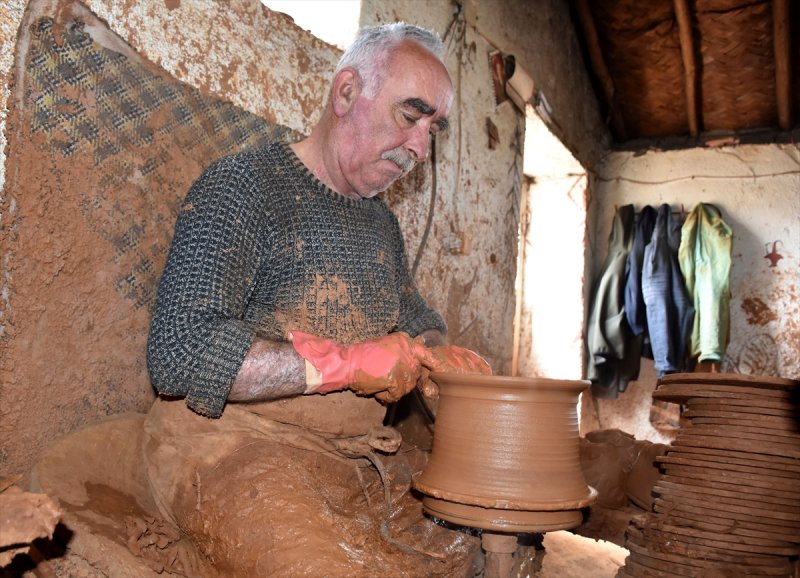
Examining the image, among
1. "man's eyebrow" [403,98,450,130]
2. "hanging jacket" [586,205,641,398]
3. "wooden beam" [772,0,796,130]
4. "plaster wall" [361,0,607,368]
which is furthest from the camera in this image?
"hanging jacket" [586,205,641,398]

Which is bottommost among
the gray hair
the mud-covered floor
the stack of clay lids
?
the mud-covered floor

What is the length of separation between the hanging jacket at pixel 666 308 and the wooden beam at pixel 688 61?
4.45 ft

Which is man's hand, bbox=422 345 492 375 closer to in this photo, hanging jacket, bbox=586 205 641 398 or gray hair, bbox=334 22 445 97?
gray hair, bbox=334 22 445 97

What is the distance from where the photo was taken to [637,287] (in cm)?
557

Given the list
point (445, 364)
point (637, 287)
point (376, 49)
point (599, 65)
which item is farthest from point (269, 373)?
point (599, 65)

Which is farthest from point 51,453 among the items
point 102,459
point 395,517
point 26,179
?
point 395,517

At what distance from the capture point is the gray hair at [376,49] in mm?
1883

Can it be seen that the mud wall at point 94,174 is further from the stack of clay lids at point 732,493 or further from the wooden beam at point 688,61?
the wooden beam at point 688,61

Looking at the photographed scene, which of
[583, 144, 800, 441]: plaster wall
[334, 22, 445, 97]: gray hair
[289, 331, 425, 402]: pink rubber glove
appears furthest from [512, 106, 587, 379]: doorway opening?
[289, 331, 425, 402]: pink rubber glove

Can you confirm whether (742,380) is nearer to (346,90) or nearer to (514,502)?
(514,502)

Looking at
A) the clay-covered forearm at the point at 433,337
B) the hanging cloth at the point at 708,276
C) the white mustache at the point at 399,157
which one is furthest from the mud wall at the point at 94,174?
the hanging cloth at the point at 708,276

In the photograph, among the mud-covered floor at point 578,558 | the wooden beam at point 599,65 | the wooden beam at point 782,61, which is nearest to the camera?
the mud-covered floor at point 578,558

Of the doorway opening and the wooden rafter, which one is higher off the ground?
the wooden rafter

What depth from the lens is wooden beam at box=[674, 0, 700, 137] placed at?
507cm
